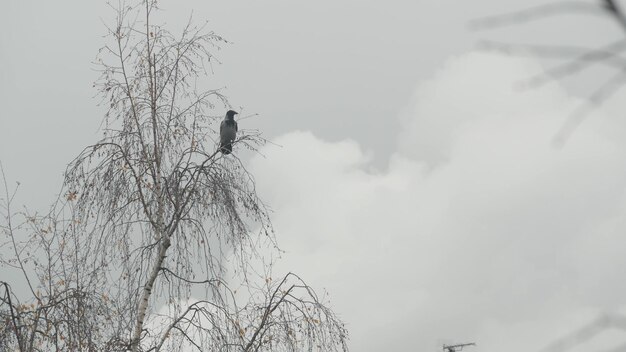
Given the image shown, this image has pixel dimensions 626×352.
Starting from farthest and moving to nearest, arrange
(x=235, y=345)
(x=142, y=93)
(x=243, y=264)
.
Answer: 1. (x=142, y=93)
2. (x=243, y=264)
3. (x=235, y=345)

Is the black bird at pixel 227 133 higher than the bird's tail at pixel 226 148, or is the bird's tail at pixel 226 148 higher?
the black bird at pixel 227 133

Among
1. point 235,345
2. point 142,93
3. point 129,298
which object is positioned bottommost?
point 235,345

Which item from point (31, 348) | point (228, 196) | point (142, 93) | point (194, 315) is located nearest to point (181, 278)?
point (194, 315)

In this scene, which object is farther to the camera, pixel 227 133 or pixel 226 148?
pixel 227 133

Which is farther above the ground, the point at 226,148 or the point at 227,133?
the point at 227,133

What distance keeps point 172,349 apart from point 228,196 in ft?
4.46

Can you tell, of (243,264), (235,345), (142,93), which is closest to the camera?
(235,345)

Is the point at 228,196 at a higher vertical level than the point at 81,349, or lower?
higher

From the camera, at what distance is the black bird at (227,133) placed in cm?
736

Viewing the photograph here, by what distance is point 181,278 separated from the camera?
6.91 m

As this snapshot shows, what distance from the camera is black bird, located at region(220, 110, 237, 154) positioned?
7355 mm

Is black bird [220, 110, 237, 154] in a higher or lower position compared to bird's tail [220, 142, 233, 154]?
higher

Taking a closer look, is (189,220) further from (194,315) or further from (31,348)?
(31,348)

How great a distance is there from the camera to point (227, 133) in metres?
8.61
